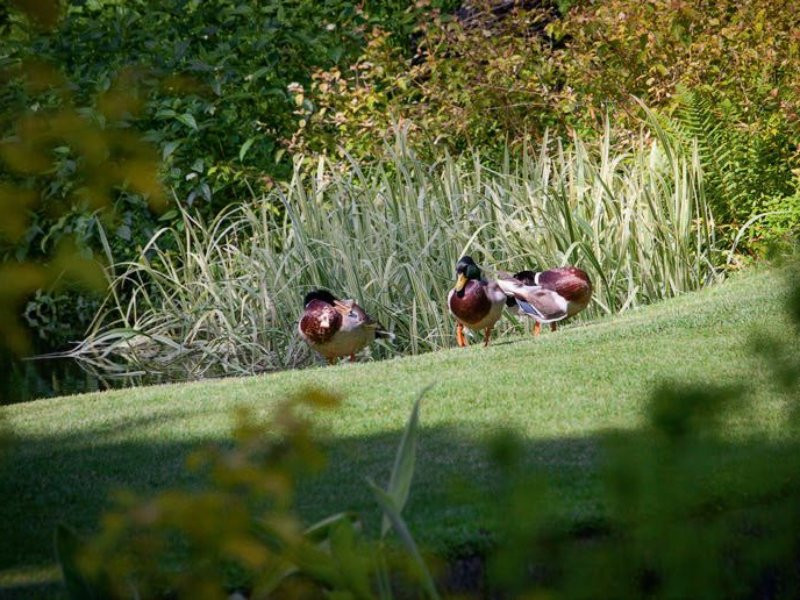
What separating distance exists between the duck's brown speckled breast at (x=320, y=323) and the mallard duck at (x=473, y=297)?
0.59m

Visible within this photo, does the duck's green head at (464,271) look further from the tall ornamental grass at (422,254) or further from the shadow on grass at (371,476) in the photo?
the shadow on grass at (371,476)

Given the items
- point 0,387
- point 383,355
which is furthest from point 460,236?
point 0,387

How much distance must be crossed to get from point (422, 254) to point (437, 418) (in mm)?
2875

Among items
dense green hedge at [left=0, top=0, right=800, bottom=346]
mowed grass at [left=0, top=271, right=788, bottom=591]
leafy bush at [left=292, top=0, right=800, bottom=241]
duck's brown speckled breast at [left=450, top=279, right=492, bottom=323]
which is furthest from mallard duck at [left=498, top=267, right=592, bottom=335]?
leafy bush at [left=292, top=0, right=800, bottom=241]

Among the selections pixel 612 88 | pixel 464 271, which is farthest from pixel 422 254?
pixel 612 88

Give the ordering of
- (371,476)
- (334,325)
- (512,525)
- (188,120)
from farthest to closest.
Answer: (188,120)
(334,325)
(371,476)
(512,525)

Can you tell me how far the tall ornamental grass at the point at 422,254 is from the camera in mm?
7602

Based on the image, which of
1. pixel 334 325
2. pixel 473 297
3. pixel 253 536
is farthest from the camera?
pixel 334 325

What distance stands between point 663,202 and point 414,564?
20.9ft

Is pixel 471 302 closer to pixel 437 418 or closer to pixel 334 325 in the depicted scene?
pixel 334 325

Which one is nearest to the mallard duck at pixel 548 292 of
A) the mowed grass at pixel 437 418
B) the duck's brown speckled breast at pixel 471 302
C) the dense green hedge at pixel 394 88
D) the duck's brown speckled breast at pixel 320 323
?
the mowed grass at pixel 437 418

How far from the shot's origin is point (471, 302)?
6.02 metres

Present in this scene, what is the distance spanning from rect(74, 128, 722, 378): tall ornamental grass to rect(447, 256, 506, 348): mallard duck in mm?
1234

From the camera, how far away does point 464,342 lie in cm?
664
